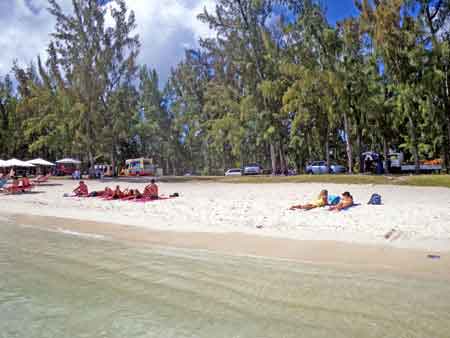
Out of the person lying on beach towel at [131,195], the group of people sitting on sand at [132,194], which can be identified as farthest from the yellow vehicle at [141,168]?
the person lying on beach towel at [131,195]

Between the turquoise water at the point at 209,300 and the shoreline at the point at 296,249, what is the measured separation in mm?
404

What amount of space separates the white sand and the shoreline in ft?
1.54

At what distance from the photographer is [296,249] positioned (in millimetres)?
7969

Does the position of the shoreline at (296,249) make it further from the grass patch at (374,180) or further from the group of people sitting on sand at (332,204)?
the grass patch at (374,180)

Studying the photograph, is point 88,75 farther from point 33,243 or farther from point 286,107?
point 33,243

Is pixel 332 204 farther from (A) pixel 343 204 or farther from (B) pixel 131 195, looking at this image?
(B) pixel 131 195

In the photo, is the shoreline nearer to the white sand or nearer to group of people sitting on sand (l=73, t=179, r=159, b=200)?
the white sand

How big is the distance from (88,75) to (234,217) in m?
23.9

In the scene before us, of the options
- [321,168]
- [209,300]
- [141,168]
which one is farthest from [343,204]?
[141,168]

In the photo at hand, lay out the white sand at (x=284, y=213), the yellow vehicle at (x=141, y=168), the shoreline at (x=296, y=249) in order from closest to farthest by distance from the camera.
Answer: the shoreline at (x=296, y=249) < the white sand at (x=284, y=213) < the yellow vehicle at (x=141, y=168)

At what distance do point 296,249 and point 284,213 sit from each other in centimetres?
386

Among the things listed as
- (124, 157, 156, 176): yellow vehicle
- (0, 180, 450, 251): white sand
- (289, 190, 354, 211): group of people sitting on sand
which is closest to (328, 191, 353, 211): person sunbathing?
(289, 190, 354, 211): group of people sitting on sand

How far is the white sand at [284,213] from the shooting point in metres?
8.85

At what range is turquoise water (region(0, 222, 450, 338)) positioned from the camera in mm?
4535
